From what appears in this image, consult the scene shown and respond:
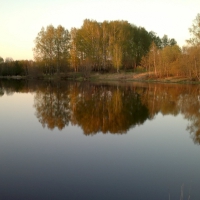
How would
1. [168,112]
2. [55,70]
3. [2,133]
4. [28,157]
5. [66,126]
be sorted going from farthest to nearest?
[55,70] → [168,112] → [66,126] → [2,133] → [28,157]

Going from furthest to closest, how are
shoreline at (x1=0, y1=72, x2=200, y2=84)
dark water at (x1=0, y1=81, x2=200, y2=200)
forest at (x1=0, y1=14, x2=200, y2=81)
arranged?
forest at (x1=0, y1=14, x2=200, y2=81) → shoreline at (x1=0, y1=72, x2=200, y2=84) → dark water at (x1=0, y1=81, x2=200, y2=200)

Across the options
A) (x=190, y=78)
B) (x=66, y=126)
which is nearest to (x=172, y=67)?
(x=190, y=78)

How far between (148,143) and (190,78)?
113 feet

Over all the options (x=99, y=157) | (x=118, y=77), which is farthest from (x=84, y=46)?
(x=99, y=157)

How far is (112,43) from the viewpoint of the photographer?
5316cm

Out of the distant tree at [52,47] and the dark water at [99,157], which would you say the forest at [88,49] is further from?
the dark water at [99,157]

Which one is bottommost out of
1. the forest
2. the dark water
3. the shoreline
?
the dark water

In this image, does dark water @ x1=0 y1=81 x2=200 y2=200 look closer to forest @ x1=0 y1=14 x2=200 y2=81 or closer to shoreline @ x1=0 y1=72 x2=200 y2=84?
shoreline @ x1=0 y1=72 x2=200 y2=84

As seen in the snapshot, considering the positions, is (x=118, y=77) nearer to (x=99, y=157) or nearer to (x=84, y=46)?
(x=84, y=46)

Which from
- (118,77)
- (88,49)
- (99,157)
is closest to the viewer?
(99,157)

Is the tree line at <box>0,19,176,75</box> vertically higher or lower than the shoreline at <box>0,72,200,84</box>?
higher

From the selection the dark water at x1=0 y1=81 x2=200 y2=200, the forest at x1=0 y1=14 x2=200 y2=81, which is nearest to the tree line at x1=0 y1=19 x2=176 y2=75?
the forest at x1=0 y1=14 x2=200 y2=81

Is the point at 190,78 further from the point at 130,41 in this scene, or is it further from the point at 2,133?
the point at 2,133

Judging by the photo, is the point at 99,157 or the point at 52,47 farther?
the point at 52,47
